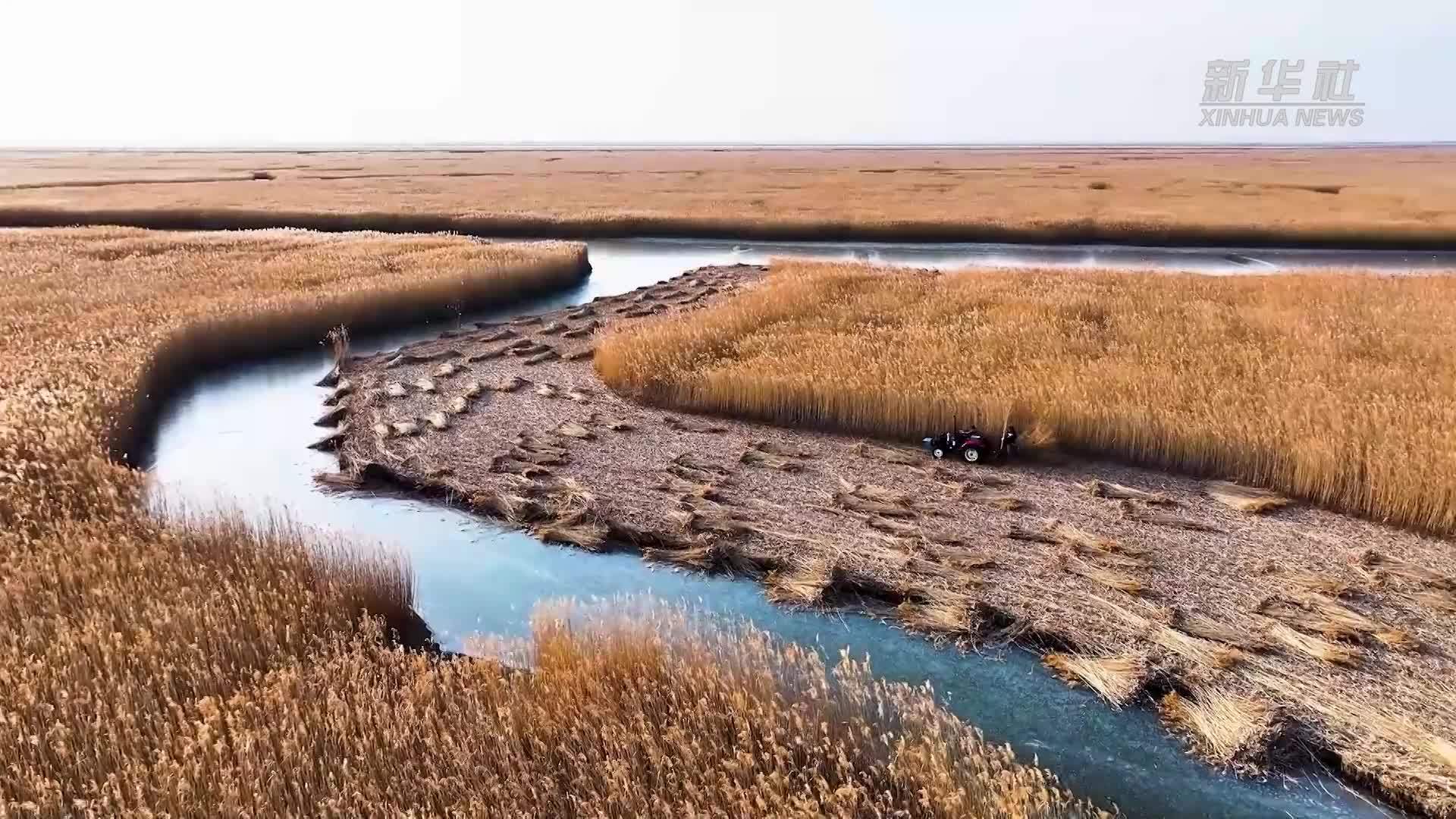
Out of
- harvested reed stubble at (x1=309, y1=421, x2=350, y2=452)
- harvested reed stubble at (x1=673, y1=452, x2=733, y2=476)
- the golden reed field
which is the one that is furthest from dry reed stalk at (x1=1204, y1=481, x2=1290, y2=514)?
harvested reed stubble at (x1=309, y1=421, x2=350, y2=452)

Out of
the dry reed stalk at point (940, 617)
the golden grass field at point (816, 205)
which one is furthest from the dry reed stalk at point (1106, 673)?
the golden grass field at point (816, 205)

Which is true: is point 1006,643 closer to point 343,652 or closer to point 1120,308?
point 343,652

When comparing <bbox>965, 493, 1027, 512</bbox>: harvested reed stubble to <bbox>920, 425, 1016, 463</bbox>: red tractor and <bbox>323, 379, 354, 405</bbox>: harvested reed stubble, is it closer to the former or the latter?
<bbox>920, 425, 1016, 463</bbox>: red tractor

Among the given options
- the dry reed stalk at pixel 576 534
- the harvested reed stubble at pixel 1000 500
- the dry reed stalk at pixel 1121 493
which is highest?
the dry reed stalk at pixel 1121 493

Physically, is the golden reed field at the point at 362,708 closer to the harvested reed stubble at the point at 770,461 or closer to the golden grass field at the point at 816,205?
the harvested reed stubble at the point at 770,461

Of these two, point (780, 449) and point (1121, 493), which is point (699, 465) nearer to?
point (780, 449)

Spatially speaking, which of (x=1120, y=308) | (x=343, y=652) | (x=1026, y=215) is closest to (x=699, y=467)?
(x=343, y=652)
